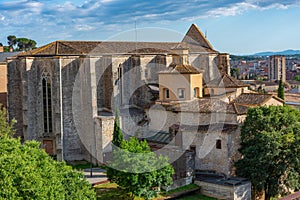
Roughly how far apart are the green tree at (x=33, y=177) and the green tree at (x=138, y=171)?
3004 millimetres

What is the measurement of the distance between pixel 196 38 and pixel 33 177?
33013 mm

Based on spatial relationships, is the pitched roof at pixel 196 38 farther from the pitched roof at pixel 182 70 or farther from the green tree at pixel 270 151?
the green tree at pixel 270 151

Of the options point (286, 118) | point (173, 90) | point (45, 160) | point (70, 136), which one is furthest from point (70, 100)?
point (286, 118)

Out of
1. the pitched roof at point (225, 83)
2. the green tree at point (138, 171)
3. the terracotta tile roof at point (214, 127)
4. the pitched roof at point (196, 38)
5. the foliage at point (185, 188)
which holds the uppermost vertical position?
the pitched roof at point (196, 38)

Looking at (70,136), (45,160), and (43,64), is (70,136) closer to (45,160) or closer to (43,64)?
(43,64)

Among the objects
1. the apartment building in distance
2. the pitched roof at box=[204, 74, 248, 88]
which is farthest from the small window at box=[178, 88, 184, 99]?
the apartment building in distance

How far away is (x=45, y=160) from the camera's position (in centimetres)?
1803

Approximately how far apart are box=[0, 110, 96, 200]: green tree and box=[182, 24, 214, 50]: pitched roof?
A: 27.9m

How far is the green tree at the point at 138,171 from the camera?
73.8 ft

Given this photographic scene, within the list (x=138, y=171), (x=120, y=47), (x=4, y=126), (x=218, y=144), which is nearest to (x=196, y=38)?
(x=120, y=47)

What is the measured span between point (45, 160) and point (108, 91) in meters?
15.7

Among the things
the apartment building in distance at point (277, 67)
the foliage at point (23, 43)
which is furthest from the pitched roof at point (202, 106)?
the apartment building in distance at point (277, 67)

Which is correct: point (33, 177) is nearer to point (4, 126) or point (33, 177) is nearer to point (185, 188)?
point (185, 188)

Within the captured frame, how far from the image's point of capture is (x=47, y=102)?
30422mm
